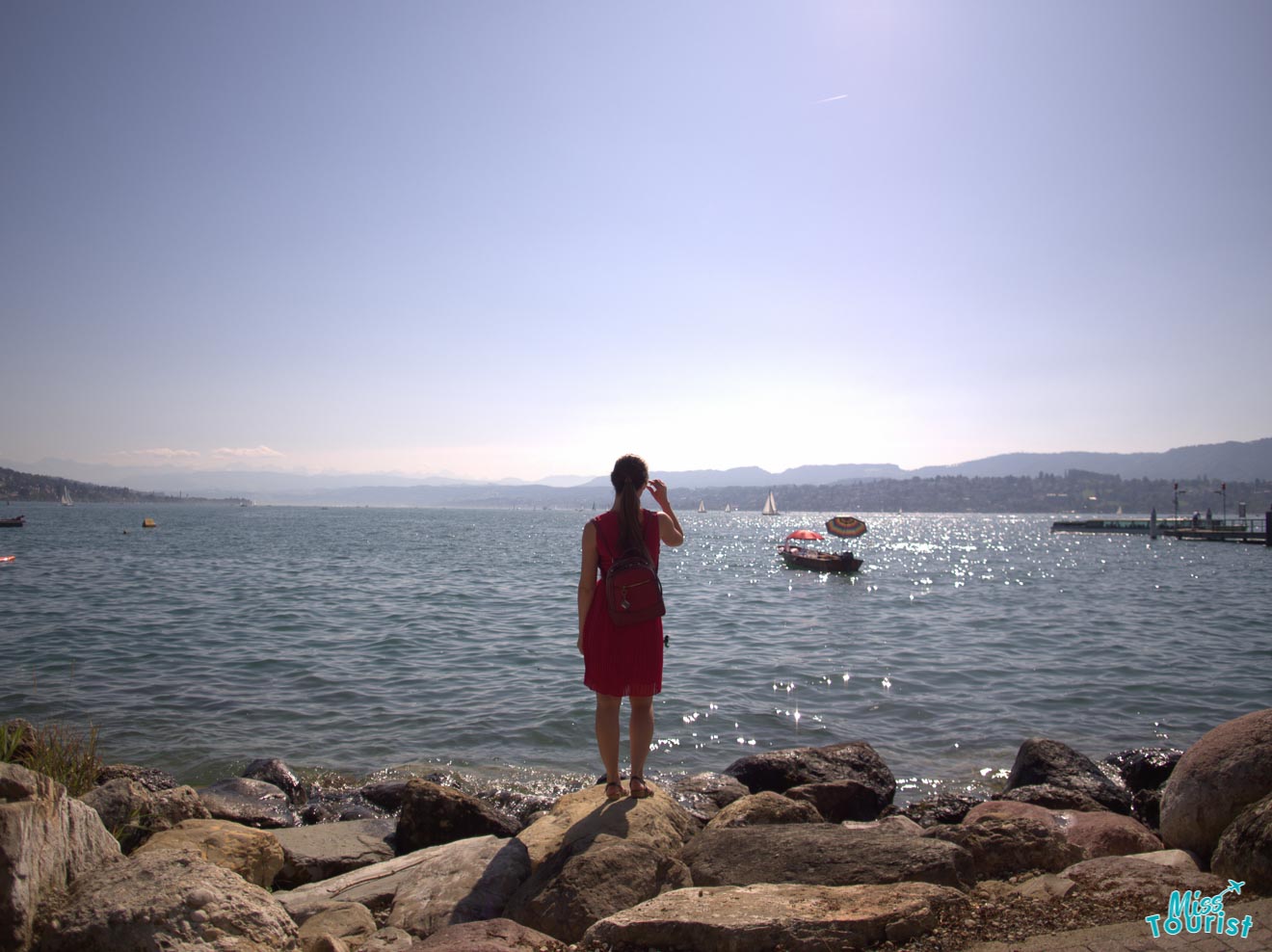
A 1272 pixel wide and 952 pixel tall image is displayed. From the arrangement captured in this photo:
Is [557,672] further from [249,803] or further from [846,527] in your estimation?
[846,527]

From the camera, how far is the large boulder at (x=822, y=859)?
14.0 ft

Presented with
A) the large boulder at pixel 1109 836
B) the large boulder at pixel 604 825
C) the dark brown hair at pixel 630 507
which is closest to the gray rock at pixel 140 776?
the large boulder at pixel 604 825

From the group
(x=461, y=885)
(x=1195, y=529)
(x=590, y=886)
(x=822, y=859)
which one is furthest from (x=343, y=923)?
(x=1195, y=529)

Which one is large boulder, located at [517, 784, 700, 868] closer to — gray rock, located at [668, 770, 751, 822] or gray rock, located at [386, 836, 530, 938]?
gray rock, located at [386, 836, 530, 938]

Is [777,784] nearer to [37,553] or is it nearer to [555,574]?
[555,574]

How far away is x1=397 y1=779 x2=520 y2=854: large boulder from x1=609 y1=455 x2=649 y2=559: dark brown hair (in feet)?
9.97

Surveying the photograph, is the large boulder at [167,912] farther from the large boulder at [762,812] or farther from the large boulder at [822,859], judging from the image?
the large boulder at [762,812]

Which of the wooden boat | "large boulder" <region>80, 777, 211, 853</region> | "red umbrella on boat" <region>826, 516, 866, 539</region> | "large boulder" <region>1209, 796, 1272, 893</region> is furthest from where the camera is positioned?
"red umbrella on boat" <region>826, 516, 866, 539</region>

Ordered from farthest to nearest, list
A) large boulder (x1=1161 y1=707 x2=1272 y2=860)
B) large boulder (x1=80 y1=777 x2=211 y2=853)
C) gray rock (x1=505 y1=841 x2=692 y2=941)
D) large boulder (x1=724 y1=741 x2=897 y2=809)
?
large boulder (x1=724 y1=741 x2=897 y2=809) → large boulder (x1=80 y1=777 x2=211 y2=853) → large boulder (x1=1161 y1=707 x2=1272 y2=860) → gray rock (x1=505 y1=841 x2=692 y2=941)

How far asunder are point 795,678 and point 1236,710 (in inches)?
274

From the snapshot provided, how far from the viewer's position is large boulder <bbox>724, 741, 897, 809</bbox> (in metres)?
7.82

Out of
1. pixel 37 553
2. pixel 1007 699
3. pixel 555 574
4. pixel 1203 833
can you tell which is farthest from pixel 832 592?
pixel 37 553

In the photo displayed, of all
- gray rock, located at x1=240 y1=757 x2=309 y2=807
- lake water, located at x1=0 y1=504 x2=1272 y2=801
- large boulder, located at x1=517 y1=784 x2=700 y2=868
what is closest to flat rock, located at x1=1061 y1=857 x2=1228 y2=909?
large boulder, located at x1=517 y1=784 x2=700 y2=868

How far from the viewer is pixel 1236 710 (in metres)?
12.1
